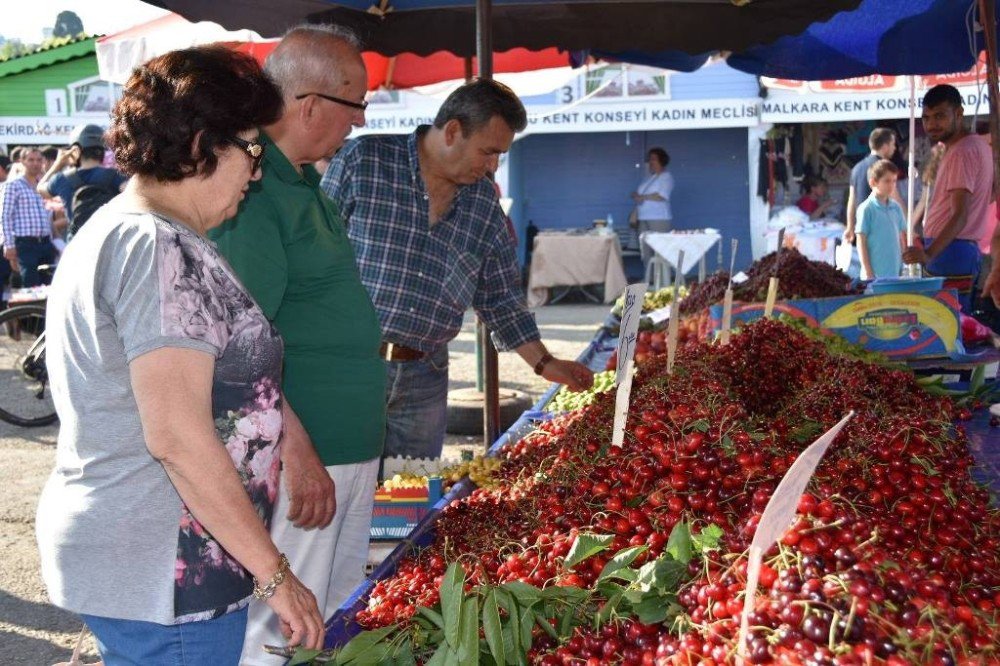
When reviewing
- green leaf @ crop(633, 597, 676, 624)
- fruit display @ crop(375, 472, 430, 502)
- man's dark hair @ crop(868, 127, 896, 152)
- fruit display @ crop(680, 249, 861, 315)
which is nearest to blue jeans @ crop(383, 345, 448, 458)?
fruit display @ crop(375, 472, 430, 502)

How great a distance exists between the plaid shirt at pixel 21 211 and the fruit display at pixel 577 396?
26.6 ft

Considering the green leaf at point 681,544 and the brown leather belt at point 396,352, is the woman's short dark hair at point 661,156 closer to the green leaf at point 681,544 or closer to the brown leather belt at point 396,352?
the brown leather belt at point 396,352

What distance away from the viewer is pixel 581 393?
13.4 ft

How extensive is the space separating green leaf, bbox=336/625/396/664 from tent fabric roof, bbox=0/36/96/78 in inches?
806

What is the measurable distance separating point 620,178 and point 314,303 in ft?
52.3

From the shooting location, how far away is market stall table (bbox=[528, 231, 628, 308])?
14539 mm

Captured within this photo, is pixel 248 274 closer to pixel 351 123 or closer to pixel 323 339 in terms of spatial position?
pixel 323 339

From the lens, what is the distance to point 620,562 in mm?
1805

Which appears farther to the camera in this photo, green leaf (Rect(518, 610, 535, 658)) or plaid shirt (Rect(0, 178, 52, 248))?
plaid shirt (Rect(0, 178, 52, 248))

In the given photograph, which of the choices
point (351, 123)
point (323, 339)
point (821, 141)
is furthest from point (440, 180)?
point (821, 141)

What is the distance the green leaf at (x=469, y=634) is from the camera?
67.2 inches

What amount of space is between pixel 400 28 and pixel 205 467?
4207mm

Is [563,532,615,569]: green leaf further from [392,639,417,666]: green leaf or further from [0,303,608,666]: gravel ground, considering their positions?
[0,303,608,666]: gravel ground

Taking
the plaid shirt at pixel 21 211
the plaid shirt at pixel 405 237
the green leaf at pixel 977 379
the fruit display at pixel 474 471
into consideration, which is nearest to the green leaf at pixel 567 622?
the fruit display at pixel 474 471
